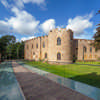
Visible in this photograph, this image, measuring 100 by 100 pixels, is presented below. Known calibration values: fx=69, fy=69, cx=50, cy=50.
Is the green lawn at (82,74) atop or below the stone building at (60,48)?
below

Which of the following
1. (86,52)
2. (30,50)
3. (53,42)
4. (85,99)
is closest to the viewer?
(85,99)

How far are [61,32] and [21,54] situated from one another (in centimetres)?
3584

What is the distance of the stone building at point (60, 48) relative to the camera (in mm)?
18812

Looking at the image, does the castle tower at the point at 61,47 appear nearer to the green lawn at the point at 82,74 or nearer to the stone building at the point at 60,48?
the stone building at the point at 60,48

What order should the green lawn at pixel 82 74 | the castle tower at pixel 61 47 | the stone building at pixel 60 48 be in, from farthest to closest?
the stone building at pixel 60 48
the castle tower at pixel 61 47
the green lawn at pixel 82 74

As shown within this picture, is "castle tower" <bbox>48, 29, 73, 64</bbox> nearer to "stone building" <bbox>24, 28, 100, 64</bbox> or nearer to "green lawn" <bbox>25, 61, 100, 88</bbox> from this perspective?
"stone building" <bbox>24, 28, 100, 64</bbox>

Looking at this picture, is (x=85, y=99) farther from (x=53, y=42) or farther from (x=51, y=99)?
(x=53, y=42)

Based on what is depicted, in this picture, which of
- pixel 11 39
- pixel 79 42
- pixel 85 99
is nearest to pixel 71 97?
pixel 85 99

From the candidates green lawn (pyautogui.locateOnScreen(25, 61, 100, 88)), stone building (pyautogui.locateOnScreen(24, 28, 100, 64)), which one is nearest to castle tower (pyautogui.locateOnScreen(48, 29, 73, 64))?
stone building (pyautogui.locateOnScreen(24, 28, 100, 64))

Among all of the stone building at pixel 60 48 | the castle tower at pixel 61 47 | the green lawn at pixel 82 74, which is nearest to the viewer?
the green lawn at pixel 82 74

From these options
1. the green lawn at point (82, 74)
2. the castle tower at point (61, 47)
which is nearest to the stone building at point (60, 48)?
the castle tower at point (61, 47)

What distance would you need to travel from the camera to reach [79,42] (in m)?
23.5

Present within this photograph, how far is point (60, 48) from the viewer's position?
62.3 feet

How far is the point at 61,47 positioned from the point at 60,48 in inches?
15.2
